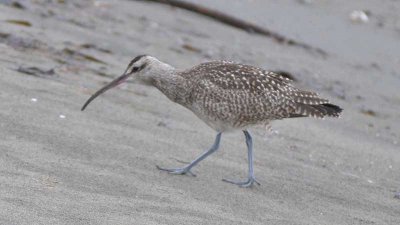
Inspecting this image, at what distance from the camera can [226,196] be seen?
6.70m

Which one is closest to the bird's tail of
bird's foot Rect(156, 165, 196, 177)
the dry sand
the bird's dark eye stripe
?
the dry sand

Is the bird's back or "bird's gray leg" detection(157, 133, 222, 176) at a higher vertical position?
the bird's back

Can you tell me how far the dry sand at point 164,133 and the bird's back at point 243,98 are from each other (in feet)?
1.48

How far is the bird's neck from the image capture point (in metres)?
7.53

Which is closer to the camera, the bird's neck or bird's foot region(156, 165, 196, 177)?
bird's foot region(156, 165, 196, 177)

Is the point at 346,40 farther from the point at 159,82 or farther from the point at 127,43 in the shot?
the point at 159,82

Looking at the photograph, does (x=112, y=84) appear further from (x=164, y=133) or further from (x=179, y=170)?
(x=179, y=170)

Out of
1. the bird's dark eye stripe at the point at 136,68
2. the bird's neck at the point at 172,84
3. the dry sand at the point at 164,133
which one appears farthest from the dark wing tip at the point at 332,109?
the bird's dark eye stripe at the point at 136,68

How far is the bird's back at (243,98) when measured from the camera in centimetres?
728

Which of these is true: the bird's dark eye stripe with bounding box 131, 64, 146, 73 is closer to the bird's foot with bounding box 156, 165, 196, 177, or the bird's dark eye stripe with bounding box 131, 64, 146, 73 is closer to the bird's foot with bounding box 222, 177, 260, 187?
the bird's foot with bounding box 156, 165, 196, 177

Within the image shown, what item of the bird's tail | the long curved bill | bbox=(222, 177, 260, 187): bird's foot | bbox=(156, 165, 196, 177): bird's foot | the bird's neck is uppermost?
the bird's tail

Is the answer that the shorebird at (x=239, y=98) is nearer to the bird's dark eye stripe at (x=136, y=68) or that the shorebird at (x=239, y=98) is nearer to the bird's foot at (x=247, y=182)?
the bird's foot at (x=247, y=182)

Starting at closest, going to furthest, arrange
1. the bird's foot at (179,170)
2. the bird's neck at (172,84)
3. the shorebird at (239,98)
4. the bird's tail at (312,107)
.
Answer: the bird's foot at (179,170) < the shorebird at (239,98) < the bird's tail at (312,107) < the bird's neck at (172,84)

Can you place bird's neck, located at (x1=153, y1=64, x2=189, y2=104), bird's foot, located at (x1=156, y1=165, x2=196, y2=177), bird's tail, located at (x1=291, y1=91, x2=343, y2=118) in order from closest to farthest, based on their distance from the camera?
bird's foot, located at (x1=156, y1=165, x2=196, y2=177) → bird's tail, located at (x1=291, y1=91, x2=343, y2=118) → bird's neck, located at (x1=153, y1=64, x2=189, y2=104)
